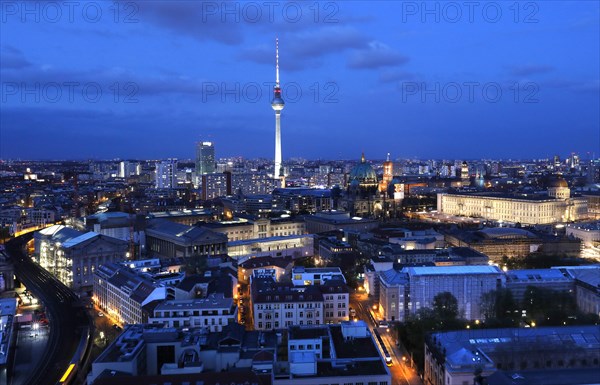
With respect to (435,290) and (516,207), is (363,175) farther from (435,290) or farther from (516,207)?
(435,290)

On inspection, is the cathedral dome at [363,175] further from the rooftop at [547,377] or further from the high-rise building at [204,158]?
the high-rise building at [204,158]

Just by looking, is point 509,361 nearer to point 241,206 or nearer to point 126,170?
point 241,206

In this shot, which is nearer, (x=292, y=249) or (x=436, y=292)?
(x=436, y=292)

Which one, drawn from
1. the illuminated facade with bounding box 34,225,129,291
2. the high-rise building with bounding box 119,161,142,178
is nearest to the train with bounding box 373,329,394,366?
the illuminated facade with bounding box 34,225,129,291

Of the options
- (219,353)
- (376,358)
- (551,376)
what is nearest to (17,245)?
(219,353)

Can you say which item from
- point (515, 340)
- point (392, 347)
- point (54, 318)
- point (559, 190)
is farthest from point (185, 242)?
point (559, 190)
